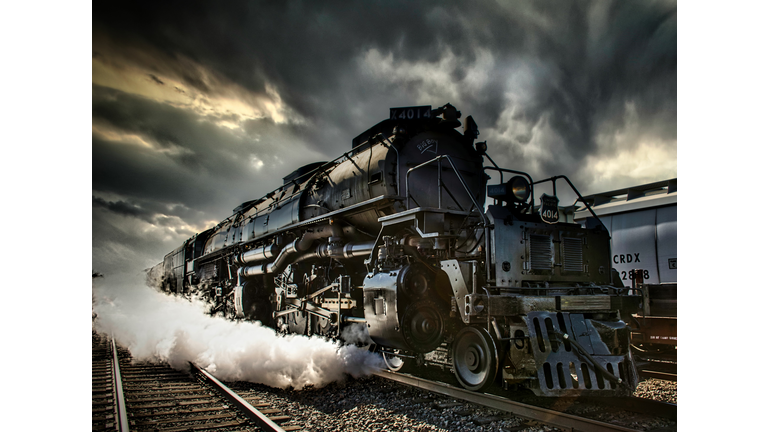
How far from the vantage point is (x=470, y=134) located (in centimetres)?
578

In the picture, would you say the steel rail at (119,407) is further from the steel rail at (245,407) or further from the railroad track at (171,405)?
the steel rail at (245,407)

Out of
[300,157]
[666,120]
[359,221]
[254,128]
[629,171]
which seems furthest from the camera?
[359,221]

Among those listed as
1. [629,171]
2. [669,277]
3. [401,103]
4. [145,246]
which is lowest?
[669,277]

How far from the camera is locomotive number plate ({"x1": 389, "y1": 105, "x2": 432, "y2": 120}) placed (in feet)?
16.9

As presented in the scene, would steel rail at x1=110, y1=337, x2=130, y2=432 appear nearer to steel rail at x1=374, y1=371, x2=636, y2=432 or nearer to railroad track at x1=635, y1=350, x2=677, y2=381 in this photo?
steel rail at x1=374, y1=371, x2=636, y2=432

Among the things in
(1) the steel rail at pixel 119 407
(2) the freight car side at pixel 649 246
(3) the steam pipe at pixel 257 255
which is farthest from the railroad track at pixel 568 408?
(3) the steam pipe at pixel 257 255

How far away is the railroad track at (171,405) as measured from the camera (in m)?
3.61

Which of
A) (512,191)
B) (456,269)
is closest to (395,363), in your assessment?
(456,269)

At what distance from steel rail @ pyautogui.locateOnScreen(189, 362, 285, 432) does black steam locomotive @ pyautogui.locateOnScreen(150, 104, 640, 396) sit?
1.53 metres

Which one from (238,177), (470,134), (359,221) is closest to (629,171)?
→ (470,134)

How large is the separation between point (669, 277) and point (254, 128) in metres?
4.79

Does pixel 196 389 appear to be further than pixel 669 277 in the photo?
Yes

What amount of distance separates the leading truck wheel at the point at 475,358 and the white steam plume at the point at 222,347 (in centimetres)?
158

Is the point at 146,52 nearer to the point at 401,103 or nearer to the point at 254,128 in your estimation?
the point at 254,128
